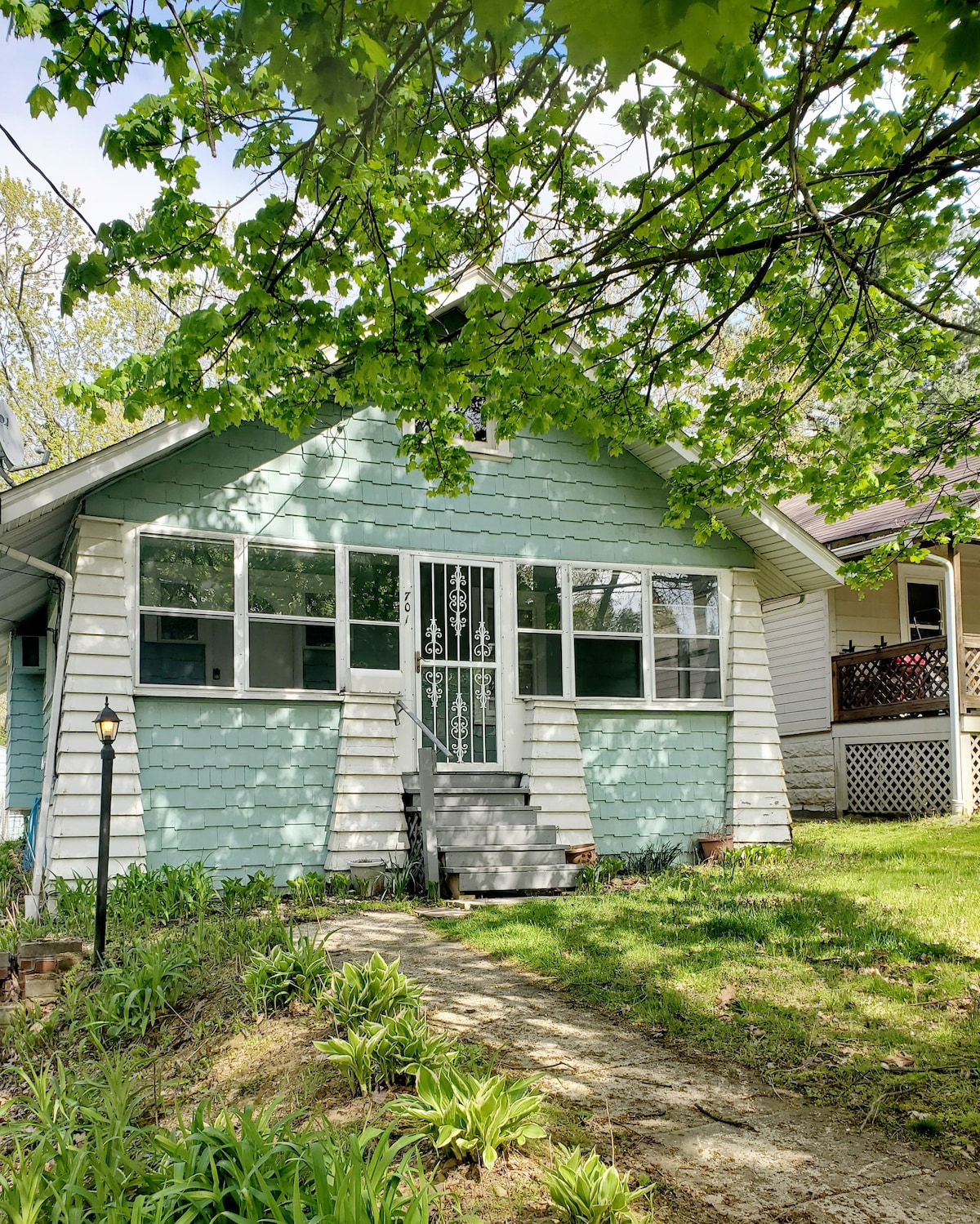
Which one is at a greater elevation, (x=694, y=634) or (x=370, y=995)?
(x=694, y=634)

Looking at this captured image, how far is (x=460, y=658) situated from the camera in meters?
10.1

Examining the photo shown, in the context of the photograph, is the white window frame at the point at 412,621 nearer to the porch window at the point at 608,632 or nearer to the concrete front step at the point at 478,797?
the porch window at the point at 608,632

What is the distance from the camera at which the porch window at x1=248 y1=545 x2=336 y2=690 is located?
916 centimetres

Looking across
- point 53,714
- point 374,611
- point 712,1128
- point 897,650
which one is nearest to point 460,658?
point 374,611

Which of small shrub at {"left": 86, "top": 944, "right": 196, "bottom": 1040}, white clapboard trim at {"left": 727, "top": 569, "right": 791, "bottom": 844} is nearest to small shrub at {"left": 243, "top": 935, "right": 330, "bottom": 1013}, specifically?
small shrub at {"left": 86, "top": 944, "right": 196, "bottom": 1040}

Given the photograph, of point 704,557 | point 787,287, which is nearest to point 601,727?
point 704,557

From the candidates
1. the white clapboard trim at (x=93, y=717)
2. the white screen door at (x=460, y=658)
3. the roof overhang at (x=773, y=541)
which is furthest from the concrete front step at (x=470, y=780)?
the roof overhang at (x=773, y=541)

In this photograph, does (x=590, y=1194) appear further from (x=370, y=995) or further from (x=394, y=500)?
(x=394, y=500)

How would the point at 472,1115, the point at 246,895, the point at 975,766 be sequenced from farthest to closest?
the point at 975,766, the point at 246,895, the point at 472,1115

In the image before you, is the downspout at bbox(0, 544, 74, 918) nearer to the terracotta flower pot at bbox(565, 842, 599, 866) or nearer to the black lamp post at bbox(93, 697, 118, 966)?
the black lamp post at bbox(93, 697, 118, 966)

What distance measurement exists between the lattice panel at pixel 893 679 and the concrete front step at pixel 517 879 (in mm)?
6611

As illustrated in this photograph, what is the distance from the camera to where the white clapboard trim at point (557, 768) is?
9.95 m

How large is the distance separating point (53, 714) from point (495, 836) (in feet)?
13.9

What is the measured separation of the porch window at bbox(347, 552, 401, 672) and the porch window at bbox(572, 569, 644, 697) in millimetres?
2048
